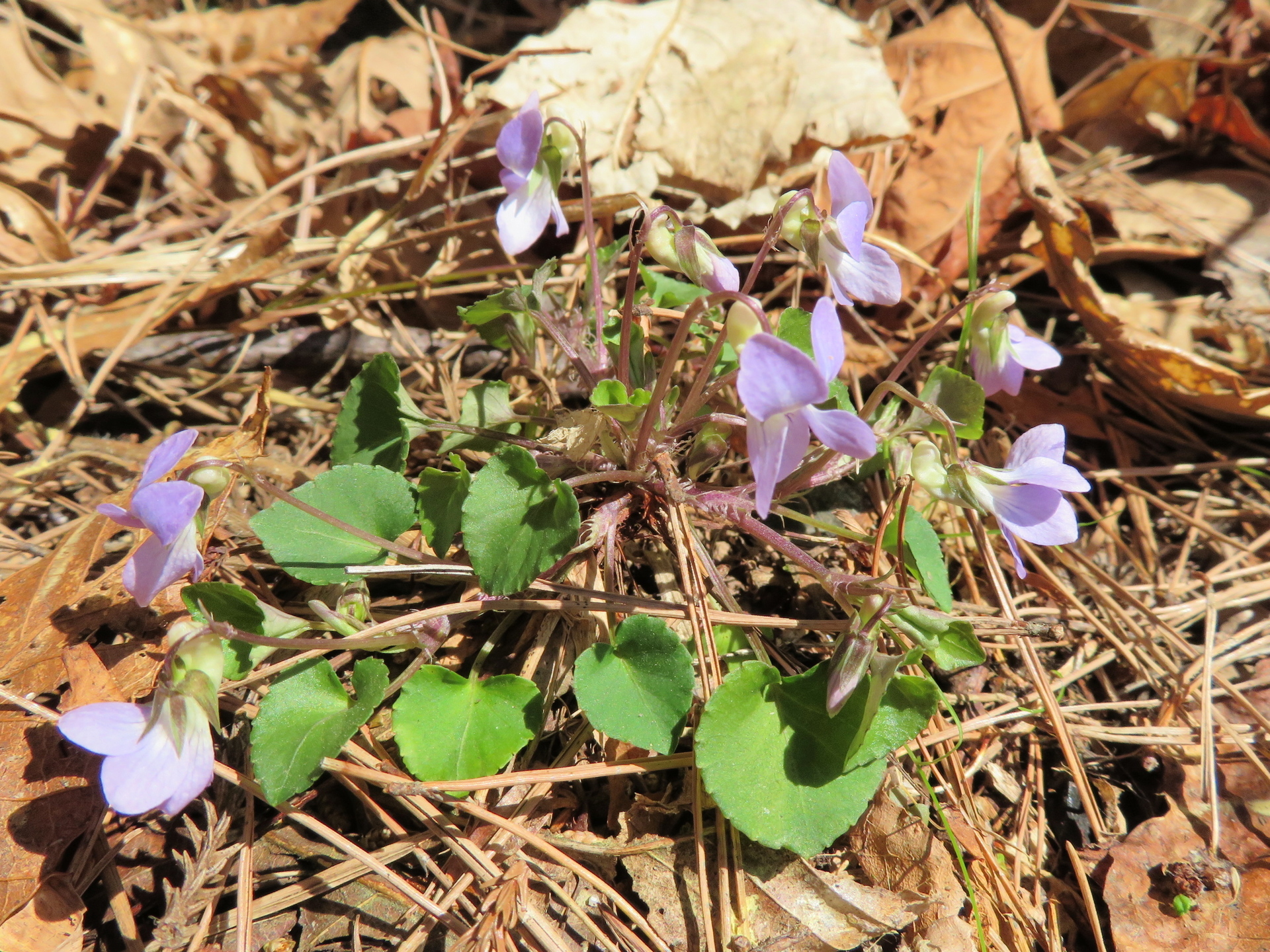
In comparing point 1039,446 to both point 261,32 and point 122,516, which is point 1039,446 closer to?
point 122,516

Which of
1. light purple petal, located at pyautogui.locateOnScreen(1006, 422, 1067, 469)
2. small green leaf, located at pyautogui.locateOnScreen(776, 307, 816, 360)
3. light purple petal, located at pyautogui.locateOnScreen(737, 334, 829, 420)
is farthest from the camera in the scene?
small green leaf, located at pyautogui.locateOnScreen(776, 307, 816, 360)

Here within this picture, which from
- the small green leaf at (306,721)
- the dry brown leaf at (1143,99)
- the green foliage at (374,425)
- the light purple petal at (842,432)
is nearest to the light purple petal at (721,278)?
the light purple petal at (842,432)

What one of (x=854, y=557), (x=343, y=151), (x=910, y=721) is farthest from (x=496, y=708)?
(x=343, y=151)

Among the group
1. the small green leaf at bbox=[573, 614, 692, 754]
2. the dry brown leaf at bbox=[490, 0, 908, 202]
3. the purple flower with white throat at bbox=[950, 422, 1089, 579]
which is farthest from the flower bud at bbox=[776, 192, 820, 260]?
the dry brown leaf at bbox=[490, 0, 908, 202]

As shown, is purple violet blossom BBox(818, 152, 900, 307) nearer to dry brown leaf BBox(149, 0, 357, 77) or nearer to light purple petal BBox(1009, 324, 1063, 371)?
light purple petal BBox(1009, 324, 1063, 371)

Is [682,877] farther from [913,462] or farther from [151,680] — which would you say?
[151,680]

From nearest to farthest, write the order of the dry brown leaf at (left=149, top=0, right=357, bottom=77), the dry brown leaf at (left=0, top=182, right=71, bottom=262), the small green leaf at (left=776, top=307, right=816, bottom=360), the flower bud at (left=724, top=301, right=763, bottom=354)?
the flower bud at (left=724, top=301, right=763, bottom=354), the small green leaf at (left=776, top=307, right=816, bottom=360), the dry brown leaf at (left=0, top=182, right=71, bottom=262), the dry brown leaf at (left=149, top=0, right=357, bottom=77)
